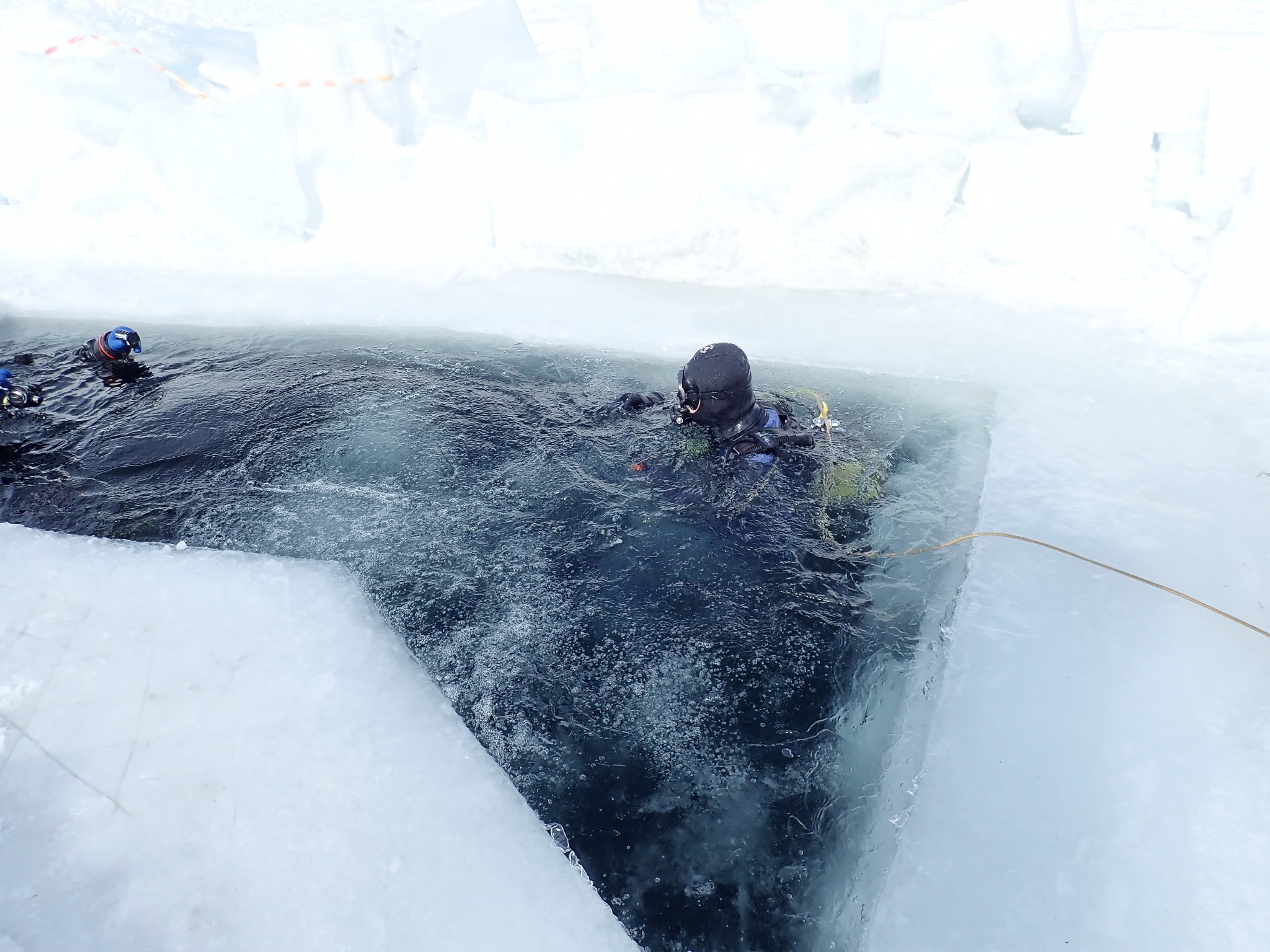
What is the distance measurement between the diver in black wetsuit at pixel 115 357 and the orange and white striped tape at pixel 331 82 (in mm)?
3273

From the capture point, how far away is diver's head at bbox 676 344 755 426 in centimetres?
392

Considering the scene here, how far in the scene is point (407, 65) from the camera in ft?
24.6

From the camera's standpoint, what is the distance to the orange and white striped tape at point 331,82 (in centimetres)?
702

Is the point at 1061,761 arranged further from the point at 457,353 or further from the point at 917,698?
the point at 457,353

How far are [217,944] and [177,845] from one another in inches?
13.8

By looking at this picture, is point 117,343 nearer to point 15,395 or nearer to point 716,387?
point 15,395

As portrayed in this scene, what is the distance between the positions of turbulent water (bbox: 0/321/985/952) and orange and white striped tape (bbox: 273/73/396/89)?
3017 millimetres

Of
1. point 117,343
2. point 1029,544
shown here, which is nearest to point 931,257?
point 1029,544

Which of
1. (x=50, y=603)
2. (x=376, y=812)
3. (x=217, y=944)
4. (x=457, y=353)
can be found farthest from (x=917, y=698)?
(x=457, y=353)

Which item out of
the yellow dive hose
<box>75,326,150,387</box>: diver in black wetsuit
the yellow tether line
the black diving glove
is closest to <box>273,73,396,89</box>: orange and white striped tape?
<box>75,326,150,387</box>: diver in black wetsuit

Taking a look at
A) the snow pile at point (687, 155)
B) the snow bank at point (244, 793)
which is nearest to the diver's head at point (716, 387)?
the snow bank at point (244, 793)

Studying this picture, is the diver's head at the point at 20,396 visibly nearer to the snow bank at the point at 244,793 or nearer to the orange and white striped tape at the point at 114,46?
the snow bank at the point at 244,793

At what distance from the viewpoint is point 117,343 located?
5.03 metres

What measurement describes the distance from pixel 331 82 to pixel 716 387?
5.63 metres
